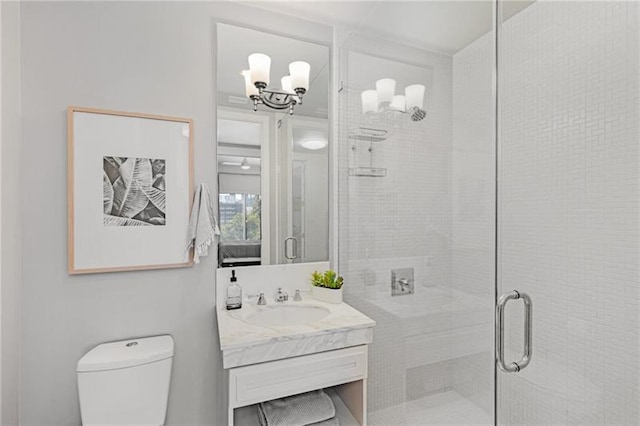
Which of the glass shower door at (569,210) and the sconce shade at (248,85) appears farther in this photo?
the sconce shade at (248,85)

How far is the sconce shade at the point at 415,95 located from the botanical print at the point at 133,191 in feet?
4.03

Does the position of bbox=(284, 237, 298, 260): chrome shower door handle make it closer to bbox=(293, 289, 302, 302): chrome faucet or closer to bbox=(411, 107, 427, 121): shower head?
bbox=(293, 289, 302, 302): chrome faucet

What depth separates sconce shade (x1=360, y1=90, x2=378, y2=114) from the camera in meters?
1.79

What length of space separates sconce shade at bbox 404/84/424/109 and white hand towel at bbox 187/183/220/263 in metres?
1.09

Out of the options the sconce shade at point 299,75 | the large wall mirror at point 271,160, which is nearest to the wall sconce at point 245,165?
the large wall mirror at point 271,160

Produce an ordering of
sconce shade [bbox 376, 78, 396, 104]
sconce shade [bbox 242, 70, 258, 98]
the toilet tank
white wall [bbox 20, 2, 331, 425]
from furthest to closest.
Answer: sconce shade [bbox 242, 70, 258, 98] → sconce shade [bbox 376, 78, 396, 104] → white wall [bbox 20, 2, 331, 425] → the toilet tank

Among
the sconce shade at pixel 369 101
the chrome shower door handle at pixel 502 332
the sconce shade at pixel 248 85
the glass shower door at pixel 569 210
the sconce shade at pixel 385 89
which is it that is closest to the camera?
the glass shower door at pixel 569 210

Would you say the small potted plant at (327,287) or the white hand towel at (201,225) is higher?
the white hand towel at (201,225)

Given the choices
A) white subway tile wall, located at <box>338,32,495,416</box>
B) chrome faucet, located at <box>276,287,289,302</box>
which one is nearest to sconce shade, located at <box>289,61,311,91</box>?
white subway tile wall, located at <box>338,32,495,416</box>

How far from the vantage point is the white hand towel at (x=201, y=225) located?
5.66 ft

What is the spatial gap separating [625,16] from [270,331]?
168 cm

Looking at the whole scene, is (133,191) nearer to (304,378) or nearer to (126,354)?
(126,354)

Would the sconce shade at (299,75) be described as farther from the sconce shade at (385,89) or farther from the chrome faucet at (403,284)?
the chrome faucet at (403,284)

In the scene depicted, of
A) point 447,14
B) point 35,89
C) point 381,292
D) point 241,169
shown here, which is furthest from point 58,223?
point 447,14
